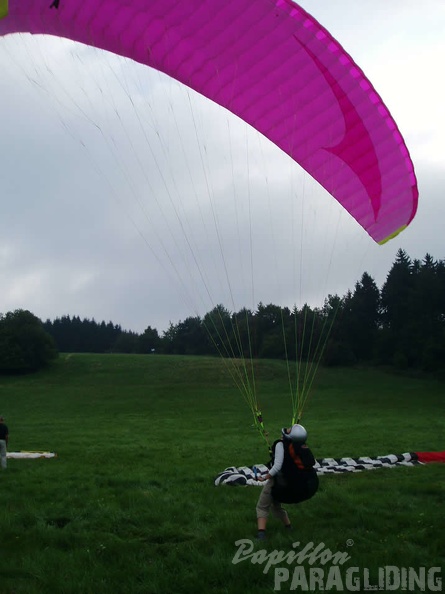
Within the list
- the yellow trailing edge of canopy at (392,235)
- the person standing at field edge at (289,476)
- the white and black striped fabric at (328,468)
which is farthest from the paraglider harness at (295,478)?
the yellow trailing edge of canopy at (392,235)

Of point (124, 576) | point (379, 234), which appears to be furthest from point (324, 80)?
point (124, 576)

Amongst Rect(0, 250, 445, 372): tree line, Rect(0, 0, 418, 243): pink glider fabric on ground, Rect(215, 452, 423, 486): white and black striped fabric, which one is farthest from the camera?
Rect(0, 250, 445, 372): tree line

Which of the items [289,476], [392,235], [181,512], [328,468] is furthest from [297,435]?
[328,468]

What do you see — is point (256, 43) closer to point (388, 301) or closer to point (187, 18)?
point (187, 18)

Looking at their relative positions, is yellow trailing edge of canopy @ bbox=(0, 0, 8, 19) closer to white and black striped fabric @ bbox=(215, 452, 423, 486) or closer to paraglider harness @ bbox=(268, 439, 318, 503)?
paraglider harness @ bbox=(268, 439, 318, 503)

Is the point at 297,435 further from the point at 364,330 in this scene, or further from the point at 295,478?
the point at 364,330

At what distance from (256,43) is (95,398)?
32308 mm

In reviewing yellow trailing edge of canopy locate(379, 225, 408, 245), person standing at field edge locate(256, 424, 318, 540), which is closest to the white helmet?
person standing at field edge locate(256, 424, 318, 540)

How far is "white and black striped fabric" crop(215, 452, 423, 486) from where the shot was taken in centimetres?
881

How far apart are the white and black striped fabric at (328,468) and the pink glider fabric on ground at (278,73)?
13.9ft

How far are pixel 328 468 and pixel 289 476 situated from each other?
4.83 meters

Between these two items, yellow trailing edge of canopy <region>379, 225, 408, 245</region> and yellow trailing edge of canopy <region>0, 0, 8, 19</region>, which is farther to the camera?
yellow trailing edge of canopy <region>379, 225, 408, 245</region>

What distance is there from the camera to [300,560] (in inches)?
198

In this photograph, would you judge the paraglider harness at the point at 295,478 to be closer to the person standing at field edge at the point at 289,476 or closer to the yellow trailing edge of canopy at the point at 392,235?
the person standing at field edge at the point at 289,476
